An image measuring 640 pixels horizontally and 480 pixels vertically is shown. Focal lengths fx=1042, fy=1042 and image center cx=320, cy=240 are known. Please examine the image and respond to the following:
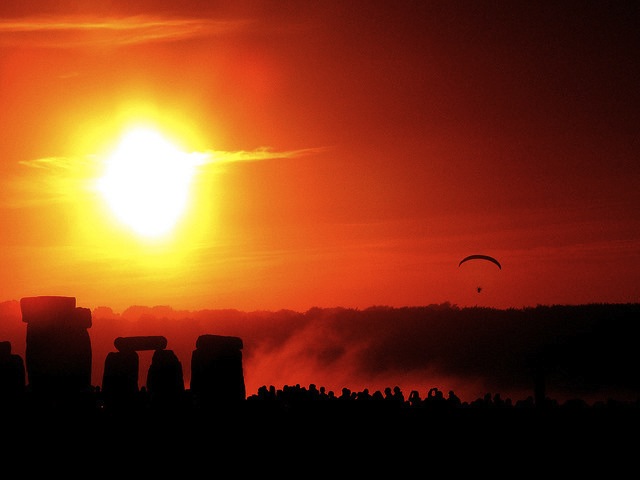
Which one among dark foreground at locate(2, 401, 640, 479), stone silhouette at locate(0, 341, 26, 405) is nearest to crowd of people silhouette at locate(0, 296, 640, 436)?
stone silhouette at locate(0, 341, 26, 405)

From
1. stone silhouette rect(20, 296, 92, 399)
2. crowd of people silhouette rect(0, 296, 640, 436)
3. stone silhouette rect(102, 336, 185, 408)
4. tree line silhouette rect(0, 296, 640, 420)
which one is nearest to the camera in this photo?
crowd of people silhouette rect(0, 296, 640, 436)

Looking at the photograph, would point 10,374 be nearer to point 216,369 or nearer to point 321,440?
point 216,369

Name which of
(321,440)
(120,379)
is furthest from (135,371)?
(321,440)

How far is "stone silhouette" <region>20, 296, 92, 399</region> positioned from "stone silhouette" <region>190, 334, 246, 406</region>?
290 centimetres

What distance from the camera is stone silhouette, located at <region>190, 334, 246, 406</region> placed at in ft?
87.9

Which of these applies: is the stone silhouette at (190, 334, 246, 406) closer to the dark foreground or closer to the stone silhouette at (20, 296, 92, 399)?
the stone silhouette at (20, 296, 92, 399)

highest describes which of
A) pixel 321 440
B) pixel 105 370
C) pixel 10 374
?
pixel 105 370

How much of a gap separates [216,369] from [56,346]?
4377 millimetres

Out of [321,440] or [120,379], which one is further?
[120,379]

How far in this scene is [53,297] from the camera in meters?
27.8

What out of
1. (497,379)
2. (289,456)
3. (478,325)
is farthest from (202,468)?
(478,325)

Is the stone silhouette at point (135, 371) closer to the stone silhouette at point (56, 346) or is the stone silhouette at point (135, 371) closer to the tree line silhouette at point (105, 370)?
the tree line silhouette at point (105, 370)

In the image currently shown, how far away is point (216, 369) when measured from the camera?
2697 cm

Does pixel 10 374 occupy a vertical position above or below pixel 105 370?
below
